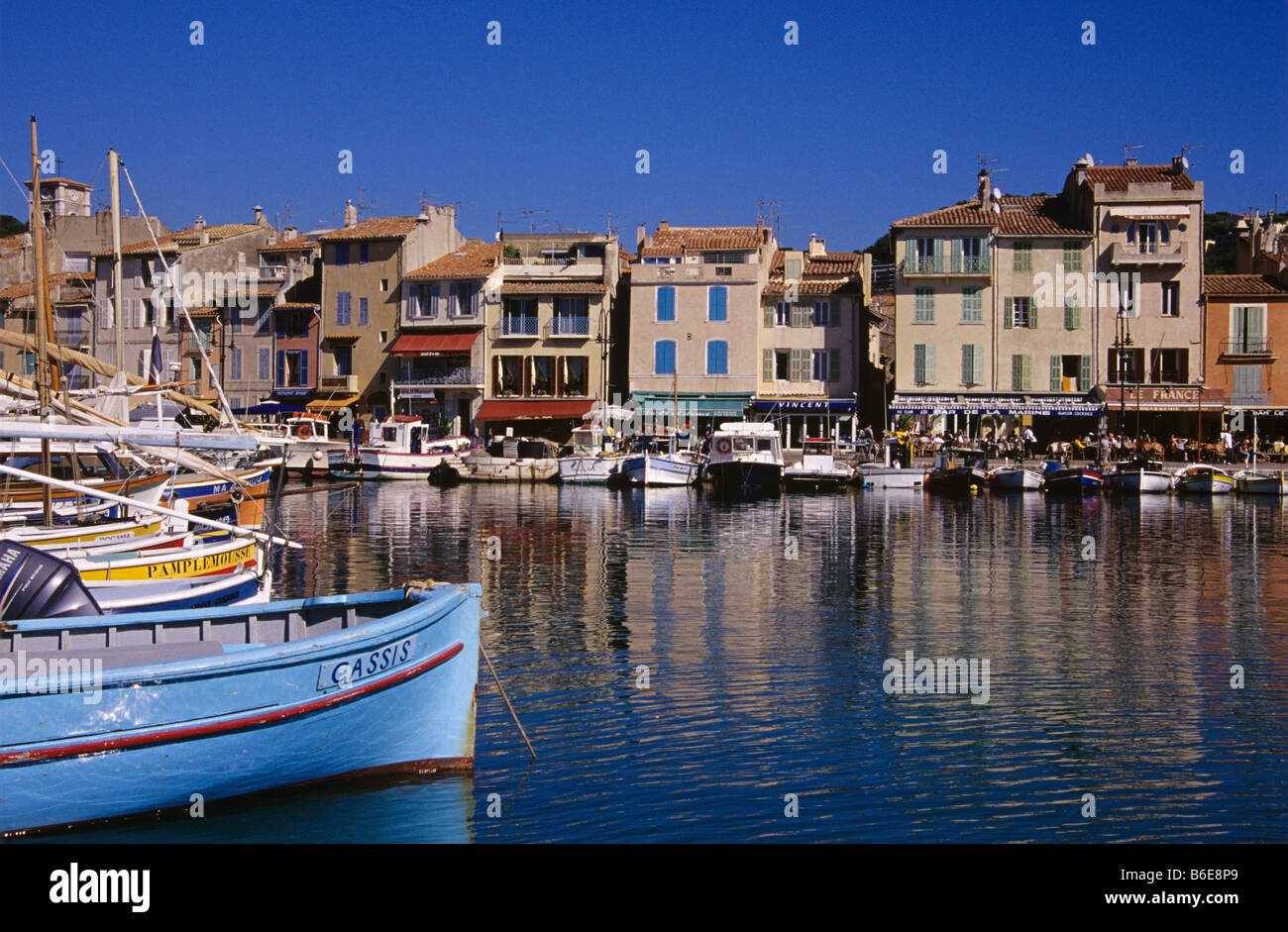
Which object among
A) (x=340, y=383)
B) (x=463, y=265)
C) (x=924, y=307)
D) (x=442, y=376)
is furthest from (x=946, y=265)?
(x=340, y=383)

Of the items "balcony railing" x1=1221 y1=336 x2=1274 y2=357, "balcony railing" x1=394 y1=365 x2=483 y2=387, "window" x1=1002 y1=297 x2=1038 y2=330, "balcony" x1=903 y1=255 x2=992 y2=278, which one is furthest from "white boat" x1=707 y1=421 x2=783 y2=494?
"balcony railing" x1=1221 y1=336 x2=1274 y2=357

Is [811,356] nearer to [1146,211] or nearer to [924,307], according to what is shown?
[924,307]

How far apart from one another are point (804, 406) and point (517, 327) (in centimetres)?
1573

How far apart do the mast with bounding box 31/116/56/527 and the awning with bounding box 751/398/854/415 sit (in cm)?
4386

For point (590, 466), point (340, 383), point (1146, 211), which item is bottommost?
point (590, 466)

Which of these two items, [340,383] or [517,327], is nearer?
[517,327]

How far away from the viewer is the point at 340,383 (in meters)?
69.3

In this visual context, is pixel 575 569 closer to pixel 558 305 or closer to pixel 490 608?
pixel 490 608

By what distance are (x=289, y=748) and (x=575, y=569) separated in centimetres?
1683

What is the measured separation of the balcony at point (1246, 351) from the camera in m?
61.6

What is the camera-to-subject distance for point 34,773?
35.5 ft

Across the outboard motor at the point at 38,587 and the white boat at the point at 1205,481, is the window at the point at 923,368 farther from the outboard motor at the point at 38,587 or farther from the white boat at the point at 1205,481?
the outboard motor at the point at 38,587

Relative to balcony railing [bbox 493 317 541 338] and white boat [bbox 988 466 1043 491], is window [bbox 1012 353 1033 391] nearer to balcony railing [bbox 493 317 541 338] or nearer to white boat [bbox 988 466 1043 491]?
white boat [bbox 988 466 1043 491]

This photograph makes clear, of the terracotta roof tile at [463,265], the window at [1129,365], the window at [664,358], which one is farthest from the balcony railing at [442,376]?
the window at [1129,365]
